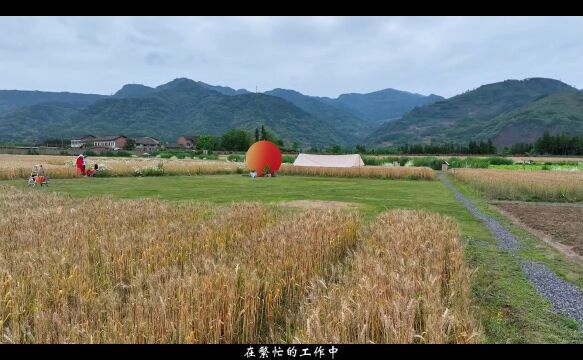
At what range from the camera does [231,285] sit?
4738mm

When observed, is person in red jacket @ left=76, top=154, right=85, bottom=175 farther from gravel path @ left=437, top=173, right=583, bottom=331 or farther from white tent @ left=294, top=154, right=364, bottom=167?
gravel path @ left=437, top=173, right=583, bottom=331

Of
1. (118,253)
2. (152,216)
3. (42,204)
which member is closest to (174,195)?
(42,204)

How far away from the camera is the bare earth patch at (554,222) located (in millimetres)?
10617

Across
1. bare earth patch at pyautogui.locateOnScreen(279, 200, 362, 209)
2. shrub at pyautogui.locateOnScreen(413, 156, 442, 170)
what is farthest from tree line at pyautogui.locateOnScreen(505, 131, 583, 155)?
bare earth patch at pyautogui.locateOnScreen(279, 200, 362, 209)

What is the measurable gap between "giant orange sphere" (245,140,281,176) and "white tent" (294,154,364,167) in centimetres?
671

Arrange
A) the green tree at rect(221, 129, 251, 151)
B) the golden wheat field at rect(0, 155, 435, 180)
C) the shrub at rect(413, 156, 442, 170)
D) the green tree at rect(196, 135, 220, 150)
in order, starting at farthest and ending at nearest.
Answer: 1. the green tree at rect(196, 135, 220, 150)
2. the green tree at rect(221, 129, 251, 151)
3. the shrub at rect(413, 156, 442, 170)
4. the golden wheat field at rect(0, 155, 435, 180)

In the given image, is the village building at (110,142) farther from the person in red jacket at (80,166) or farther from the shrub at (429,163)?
the shrub at (429,163)

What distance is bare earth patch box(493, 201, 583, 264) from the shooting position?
34.8 ft

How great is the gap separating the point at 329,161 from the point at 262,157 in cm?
1059

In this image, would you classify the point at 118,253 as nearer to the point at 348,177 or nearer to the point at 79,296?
the point at 79,296

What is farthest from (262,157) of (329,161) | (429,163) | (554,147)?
(554,147)

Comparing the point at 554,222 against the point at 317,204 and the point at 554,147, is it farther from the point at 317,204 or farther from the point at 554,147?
the point at 554,147

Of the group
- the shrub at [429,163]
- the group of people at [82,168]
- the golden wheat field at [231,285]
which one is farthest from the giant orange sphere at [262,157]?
the shrub at [429,163]
